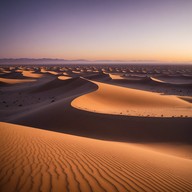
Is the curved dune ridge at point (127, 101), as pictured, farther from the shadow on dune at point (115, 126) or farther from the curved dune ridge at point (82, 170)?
the curved dune ridge at point (82, 170)

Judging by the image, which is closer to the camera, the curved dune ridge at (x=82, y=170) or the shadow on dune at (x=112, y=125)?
the curved dune ridge at (x=82, y=170)

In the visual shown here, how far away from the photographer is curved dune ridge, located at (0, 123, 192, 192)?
11.5 feet

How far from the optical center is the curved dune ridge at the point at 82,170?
138 inches

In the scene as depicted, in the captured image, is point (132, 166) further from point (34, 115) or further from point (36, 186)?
point (34, 115)

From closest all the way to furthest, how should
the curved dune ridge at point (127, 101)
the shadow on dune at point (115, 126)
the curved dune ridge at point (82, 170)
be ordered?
1. the curved dune ridge at point (82, 170)
2. the shadow on dune at point (115, 126)
3. the curved dune ridge at point (127, 101)

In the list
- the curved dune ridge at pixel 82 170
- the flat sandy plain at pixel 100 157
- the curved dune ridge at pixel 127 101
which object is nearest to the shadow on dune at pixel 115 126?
the flat sandy plain at pixel 100 157

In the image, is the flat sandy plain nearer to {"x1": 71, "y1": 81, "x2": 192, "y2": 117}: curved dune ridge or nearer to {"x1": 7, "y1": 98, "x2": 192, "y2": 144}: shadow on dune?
{"x1": 7, "y1": 98, "x2": 192, "y2": 144}: shadow on dune

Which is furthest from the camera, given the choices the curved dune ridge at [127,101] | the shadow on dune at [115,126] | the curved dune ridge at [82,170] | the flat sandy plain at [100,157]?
the curved dune ridge at [127,101]

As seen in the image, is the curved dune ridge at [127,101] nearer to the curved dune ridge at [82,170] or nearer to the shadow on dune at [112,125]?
the shadow on dune at [112,125]

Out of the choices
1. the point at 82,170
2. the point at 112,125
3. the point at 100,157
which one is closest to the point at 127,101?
the point at 112,125

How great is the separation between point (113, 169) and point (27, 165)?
2.01m

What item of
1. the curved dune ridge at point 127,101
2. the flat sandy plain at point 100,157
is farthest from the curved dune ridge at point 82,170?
the curved dune ridge at point 127,101

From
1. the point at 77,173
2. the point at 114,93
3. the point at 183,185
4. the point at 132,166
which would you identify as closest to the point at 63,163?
the point at 77,173

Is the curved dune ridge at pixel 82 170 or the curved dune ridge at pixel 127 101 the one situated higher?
the curved dune ridge at pixel 82 170
